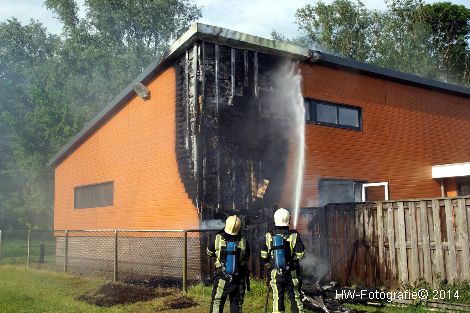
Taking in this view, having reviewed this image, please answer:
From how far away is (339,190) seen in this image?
15344 mm

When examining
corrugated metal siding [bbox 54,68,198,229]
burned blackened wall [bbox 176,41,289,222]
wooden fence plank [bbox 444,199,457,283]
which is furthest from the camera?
corrugated metal siding [bbox 54,68,198,229]

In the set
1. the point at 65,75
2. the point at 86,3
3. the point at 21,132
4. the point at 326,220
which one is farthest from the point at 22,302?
the point at 86,3

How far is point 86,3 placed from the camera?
142ft

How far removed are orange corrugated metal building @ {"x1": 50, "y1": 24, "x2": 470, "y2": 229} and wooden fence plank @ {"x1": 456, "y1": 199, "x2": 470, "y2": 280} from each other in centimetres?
595

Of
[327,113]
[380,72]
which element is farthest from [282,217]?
[380,72]

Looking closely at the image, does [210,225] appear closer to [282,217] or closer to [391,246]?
[391,246]

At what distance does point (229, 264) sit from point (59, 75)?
3952 cm

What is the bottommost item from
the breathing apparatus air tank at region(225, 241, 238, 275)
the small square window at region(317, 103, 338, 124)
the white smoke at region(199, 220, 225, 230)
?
the breathing apparatus air tank at region(225, 241, 238, 275)

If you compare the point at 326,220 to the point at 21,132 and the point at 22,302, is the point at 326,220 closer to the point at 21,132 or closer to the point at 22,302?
the point at 22,302

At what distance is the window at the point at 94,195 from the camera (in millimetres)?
17531

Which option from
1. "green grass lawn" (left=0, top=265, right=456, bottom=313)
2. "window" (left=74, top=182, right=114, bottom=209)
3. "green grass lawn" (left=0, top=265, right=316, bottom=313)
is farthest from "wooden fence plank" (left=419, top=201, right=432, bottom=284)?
"window" (left=74, top=182, right=114, bottom=209)

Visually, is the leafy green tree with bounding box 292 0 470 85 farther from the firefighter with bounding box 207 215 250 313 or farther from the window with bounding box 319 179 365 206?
the firefighter with bounding box 207 215 250 313

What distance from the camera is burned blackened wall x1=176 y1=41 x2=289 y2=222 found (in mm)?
12875

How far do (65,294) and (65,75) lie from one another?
34.5 metres
